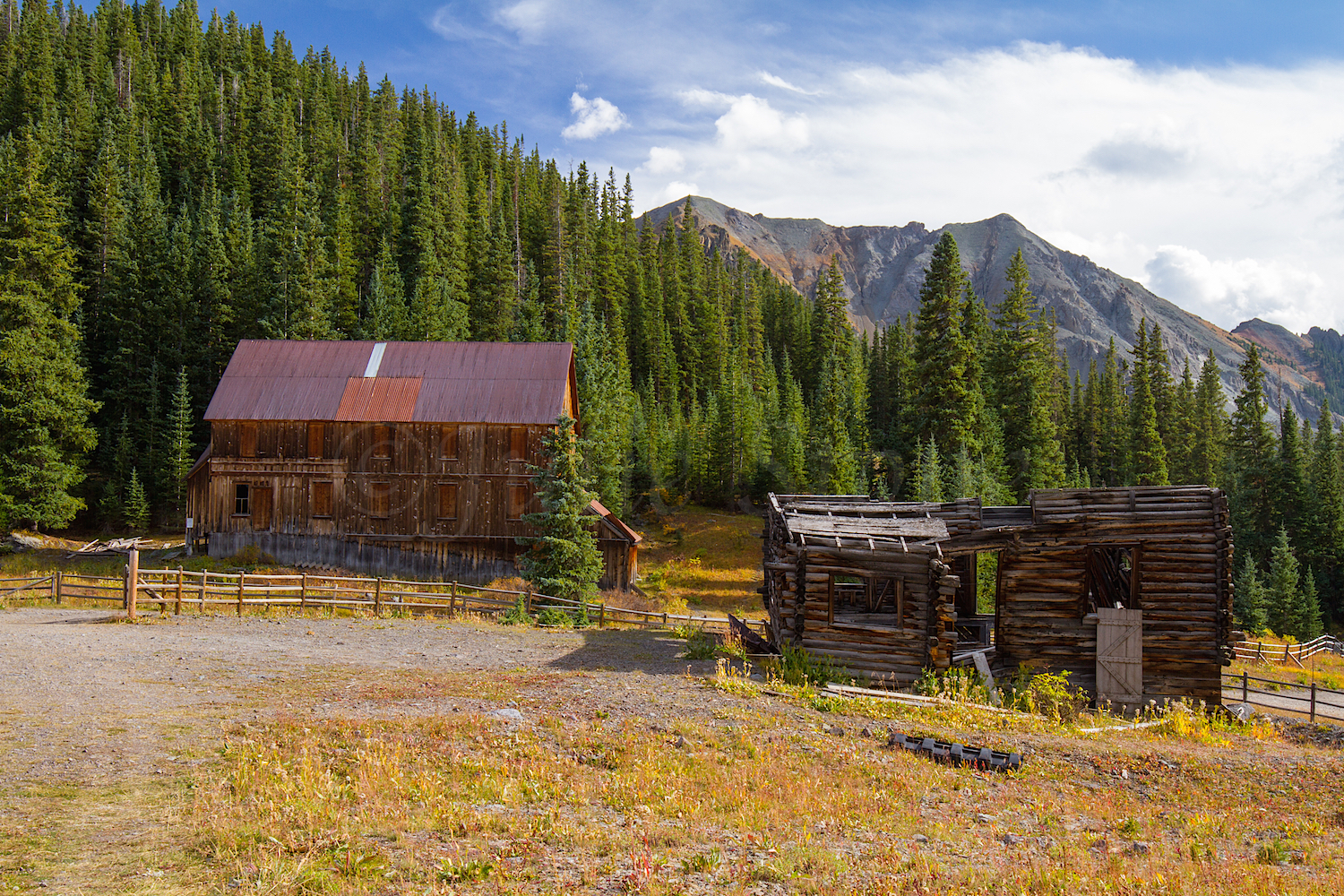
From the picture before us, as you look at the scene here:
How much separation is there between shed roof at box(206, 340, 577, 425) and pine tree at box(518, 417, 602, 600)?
695cm

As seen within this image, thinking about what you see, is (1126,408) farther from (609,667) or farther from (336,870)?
(336,870)

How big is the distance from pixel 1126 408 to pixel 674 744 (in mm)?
88628

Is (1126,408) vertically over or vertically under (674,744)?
over

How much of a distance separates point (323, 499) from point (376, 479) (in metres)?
2.78

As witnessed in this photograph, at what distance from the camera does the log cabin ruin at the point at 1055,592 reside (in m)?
18.8

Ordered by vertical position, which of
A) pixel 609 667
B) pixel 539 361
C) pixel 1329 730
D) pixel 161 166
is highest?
pixel 161 166

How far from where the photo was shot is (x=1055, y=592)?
1994cm

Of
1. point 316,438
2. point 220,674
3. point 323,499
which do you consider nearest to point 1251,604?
point 323,499

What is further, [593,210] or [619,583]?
[593,210]

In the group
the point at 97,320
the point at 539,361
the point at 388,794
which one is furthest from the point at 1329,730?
the point at 97,320

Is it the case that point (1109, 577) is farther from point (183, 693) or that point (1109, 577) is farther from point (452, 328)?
point (452, 328)

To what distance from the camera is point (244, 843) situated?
26.2ft

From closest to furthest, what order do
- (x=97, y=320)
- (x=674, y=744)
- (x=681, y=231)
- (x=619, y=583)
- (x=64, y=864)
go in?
(x=64, y=864), (x=674, y=744), (x=619, y=583), (x=97, y=320), (x=681, y=231)

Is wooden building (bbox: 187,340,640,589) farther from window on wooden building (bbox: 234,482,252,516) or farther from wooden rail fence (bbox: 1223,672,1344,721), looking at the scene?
wooden rail fence (bbox: 1223,672,1344,721)
